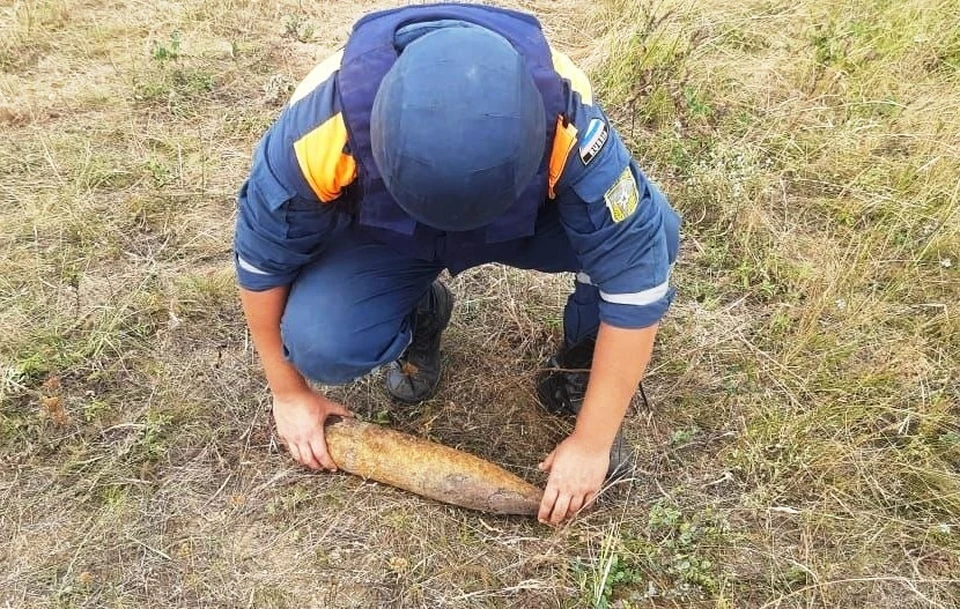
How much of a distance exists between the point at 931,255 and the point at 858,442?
3.01ft

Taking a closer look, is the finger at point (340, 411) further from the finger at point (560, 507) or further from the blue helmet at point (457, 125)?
the blue helmet at point (457, 125)

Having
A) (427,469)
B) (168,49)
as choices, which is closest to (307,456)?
(427,469)

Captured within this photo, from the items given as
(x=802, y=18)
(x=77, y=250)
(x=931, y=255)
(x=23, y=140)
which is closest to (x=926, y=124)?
(x=931, y=255)

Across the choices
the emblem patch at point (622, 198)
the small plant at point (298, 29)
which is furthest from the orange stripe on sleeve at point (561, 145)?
the small plant at point (298, 29)

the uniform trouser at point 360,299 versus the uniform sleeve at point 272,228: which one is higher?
the uniform sleeve at point 272,228

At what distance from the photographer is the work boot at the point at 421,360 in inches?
88.4

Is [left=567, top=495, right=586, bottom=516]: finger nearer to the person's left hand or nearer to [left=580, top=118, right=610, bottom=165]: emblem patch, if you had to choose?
the person's left hand

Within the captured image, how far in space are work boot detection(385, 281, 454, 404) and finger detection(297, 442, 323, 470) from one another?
328mm

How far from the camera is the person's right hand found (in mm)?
1969

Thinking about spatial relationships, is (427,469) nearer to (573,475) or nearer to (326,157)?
(573,475)

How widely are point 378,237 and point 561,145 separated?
572mm

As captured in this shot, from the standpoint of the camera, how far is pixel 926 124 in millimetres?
3070

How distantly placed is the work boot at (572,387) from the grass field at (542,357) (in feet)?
0.16

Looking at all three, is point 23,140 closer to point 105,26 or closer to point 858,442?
point 105,26
